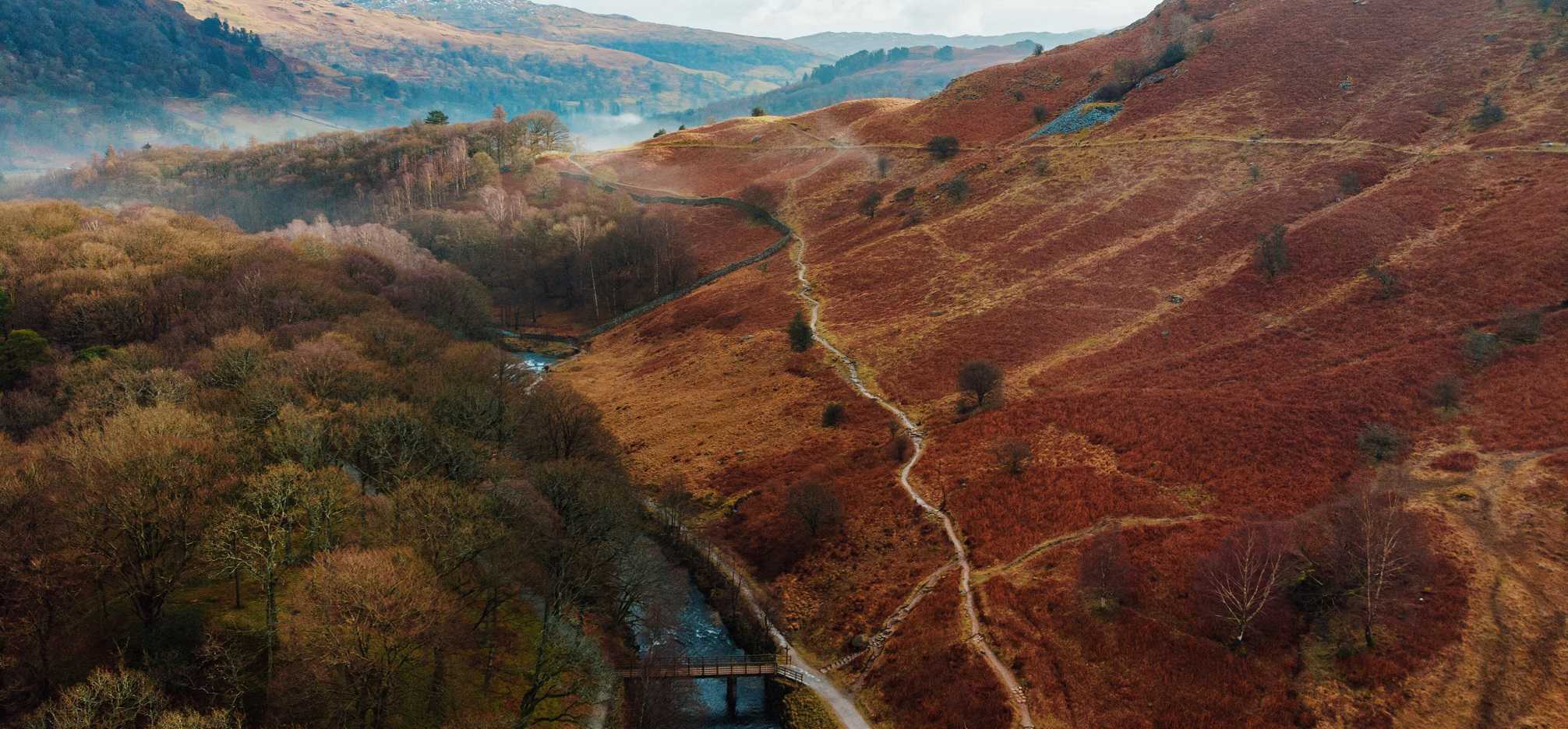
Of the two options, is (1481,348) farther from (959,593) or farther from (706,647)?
(706,647)

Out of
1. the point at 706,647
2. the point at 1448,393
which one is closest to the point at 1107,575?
the point at 706,647

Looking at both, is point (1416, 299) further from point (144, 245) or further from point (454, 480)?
point (144, 245)

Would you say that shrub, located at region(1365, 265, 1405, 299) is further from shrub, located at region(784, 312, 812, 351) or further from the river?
the river

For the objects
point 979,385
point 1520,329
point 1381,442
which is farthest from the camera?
point 979,385

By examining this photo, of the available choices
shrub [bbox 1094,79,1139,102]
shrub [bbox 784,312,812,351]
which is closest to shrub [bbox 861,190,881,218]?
shrub [bbox 784,312,812,351]

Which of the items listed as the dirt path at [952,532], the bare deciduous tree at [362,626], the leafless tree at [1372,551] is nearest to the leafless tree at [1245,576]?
the leafless tree at [1372,551]

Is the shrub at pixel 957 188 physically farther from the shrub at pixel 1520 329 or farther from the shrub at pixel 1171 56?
the shrub at pixel 1520 329

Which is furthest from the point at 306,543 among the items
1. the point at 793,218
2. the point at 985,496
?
the point at 793,218
